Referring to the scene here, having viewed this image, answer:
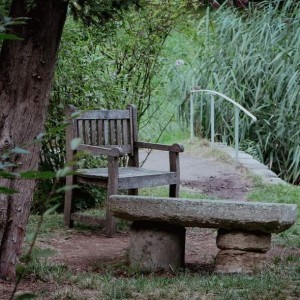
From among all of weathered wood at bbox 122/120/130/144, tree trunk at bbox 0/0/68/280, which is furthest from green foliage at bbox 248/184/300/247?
tree trunk at bbox 0/0/68/280

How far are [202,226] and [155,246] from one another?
0.39 meters

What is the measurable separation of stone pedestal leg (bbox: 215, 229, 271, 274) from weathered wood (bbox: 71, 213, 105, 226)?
1.92 meters

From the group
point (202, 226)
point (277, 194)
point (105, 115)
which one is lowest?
point (277, 194)

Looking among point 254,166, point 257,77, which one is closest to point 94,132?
point 254,166

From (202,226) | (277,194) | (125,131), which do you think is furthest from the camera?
(277,194)

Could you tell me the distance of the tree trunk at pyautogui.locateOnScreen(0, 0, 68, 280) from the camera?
168 inches

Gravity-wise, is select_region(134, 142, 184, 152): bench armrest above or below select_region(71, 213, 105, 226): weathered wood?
above

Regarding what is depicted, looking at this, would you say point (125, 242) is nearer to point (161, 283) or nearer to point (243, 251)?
point (243, 251)

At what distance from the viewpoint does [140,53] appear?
878cm

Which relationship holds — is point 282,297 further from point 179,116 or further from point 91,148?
point 179,116

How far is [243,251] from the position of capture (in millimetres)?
5133

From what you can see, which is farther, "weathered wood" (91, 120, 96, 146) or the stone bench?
"weathered wood" (91, 120, 96, 146)

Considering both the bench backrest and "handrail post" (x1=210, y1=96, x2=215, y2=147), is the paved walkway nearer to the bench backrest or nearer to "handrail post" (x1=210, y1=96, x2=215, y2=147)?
"handrail post" (x1=210, y1=96, x2=215, y2=147)

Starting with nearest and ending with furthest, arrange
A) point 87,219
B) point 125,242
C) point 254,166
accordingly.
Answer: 1. point 125,242
2. point 87,219
3. point 254,166
